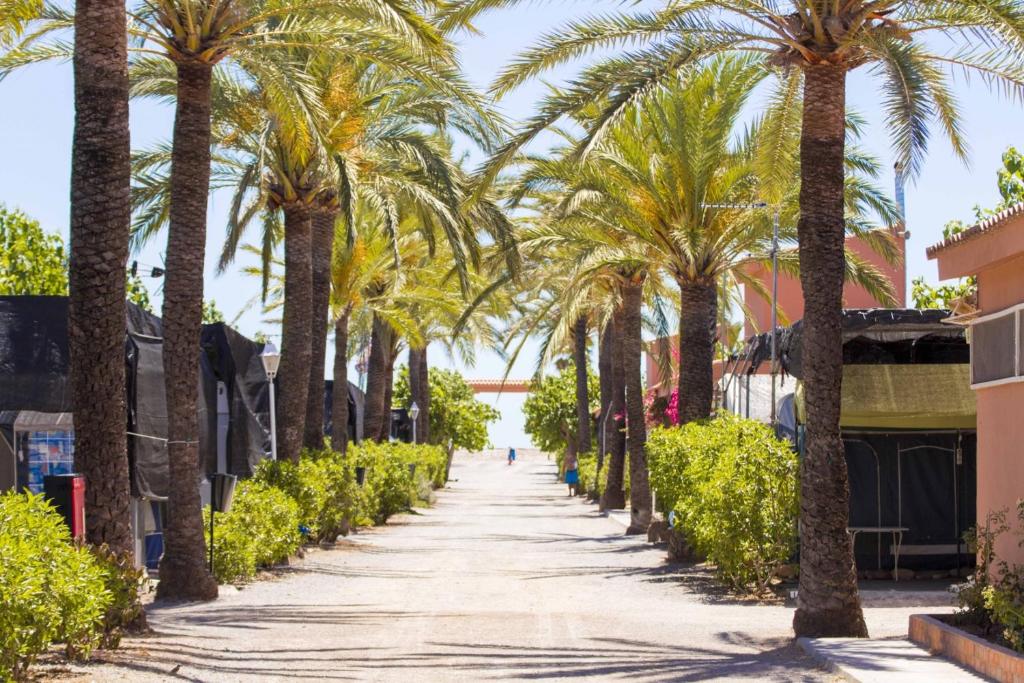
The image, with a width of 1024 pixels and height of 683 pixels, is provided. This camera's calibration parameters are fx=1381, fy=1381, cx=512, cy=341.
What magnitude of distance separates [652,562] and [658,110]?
24.4 ft

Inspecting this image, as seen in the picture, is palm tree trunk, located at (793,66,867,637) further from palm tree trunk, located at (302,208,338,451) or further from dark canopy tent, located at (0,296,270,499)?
palm tree trunk, located at (302,208,338,451)

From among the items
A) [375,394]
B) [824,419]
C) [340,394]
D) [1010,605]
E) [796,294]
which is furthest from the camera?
[796,294]

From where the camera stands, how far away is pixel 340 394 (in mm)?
32312

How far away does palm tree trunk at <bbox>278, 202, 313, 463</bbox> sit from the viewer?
22328 mm

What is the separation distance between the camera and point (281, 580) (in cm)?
1906

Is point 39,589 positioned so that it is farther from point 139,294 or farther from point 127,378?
point 139,294

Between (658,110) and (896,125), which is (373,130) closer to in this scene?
(658,110)

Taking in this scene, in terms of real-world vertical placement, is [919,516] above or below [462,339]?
below

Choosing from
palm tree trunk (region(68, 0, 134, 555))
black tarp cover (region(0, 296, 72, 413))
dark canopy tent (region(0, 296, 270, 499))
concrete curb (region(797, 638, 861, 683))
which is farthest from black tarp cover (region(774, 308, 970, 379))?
black tarp cover (region(0, 296, 72, 413))

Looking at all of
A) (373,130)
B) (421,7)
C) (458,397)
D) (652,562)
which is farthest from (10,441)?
(458,397)

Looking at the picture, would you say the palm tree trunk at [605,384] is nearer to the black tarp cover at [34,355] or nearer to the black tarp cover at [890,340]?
the black tarp cover at [890,340]

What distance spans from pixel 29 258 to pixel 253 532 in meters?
35.1

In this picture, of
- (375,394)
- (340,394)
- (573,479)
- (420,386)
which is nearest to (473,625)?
(340,394)

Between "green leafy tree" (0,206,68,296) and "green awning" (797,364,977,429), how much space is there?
37.5 meters
